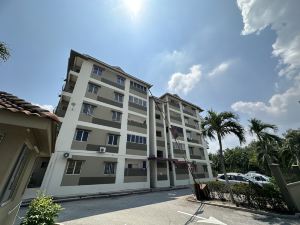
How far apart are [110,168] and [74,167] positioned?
167 inches

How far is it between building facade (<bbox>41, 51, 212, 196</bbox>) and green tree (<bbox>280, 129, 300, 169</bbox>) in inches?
592

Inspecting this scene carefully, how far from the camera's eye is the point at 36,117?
123 inches

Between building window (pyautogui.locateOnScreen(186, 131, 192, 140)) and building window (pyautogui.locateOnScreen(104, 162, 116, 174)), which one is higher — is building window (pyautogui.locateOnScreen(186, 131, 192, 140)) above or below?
above

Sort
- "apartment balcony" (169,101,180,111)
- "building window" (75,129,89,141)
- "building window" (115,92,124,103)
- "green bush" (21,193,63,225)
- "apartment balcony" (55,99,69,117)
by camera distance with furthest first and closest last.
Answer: "apartment balcony" (169,101,180,111) → "building window" (115,92,124,103) → "building window" (75,129,89,141) → "apartment balcony" (55,99,69,117) → "green bush" (21,193,63,225)

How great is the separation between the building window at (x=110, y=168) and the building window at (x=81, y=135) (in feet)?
13.4

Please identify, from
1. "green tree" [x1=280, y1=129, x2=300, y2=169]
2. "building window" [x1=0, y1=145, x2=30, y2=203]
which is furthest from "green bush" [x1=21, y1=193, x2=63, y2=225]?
"green tree" [x1=280, y1=129, x2=300, y2=169]

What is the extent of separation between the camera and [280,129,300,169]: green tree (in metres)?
25.8

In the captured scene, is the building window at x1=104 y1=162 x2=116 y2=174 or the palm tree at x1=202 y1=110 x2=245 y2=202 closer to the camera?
the palm tree at x1=202 y1=110 x2=245 y2=202

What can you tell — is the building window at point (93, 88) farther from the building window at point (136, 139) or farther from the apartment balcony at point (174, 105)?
the apartment balcony at point (174, 105)

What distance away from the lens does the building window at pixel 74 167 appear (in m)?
17.1

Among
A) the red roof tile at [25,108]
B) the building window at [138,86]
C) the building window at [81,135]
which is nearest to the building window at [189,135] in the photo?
the building window at [138,86]

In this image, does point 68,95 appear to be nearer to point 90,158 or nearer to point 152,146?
point 90,158

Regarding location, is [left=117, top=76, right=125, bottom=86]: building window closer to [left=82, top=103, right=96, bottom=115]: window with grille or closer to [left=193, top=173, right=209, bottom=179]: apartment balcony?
[left=82, top=103, right=96, bottom=115]: window with grille

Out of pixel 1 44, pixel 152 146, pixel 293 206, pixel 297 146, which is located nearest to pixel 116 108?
pixel 152 146
